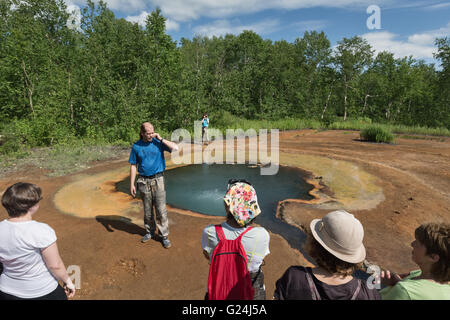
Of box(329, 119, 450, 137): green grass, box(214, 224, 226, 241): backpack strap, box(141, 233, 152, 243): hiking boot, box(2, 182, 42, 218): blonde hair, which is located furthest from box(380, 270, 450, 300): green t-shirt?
box(329, 119, 450, 137): green grass

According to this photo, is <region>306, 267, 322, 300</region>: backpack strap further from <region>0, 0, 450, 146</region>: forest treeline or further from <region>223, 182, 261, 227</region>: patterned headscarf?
<region>0, 0, 450, 146</region>: forest treeline

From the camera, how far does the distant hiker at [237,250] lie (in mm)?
1544

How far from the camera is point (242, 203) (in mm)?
1686

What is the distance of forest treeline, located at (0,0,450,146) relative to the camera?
13.5 m

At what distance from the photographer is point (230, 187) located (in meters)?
1.76

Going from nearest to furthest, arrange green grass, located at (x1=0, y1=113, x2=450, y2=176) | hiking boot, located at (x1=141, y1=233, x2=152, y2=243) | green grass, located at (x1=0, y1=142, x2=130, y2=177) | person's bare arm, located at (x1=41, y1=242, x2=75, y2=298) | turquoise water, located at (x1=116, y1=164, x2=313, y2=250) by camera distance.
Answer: person's bare arm, located at (x1=41, y1=242, x2=75, y2=298) < hiking boot, located at (x1=141, y1=233, x2=152, y2=243) < turquoise water, located at (x1=116, y1=164, x2=313, y2=250) < green grass, located at (x1=0, y1=142, x2=130, y2=177) < green grass, located at (x1=0, y1=113, x2=450, y2=176)

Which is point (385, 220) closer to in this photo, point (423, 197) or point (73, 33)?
point (423, 197)

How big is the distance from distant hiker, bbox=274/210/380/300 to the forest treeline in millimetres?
12572

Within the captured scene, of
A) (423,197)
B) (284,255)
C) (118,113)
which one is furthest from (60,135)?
(423,197)

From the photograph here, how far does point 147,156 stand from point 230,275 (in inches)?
98.2

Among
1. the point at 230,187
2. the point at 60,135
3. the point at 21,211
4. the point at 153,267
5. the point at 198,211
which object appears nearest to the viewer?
the point at 21,211

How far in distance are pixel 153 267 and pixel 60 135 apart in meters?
11.4

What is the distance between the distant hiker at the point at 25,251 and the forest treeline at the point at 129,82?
36.6 ft

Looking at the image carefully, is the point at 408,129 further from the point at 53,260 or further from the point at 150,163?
the point at 53,260
